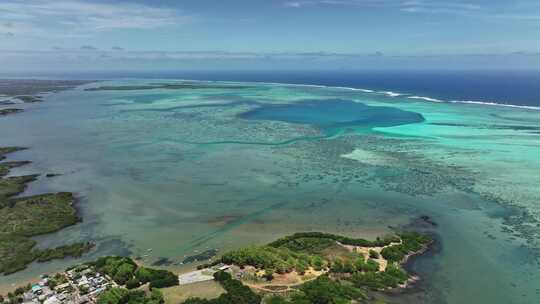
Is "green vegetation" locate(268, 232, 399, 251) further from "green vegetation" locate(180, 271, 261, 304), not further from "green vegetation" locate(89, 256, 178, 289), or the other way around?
"green vegetation" locate(89, 256, 178, 289)

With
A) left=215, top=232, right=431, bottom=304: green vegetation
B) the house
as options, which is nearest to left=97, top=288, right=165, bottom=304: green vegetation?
left=215, top=232, right=431, bottom=304: green vegetation

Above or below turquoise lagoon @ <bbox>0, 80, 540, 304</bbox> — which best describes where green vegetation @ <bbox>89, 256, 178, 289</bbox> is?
below

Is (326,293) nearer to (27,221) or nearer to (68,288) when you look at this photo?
(68,288)

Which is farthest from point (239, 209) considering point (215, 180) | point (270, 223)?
point (215, 180)

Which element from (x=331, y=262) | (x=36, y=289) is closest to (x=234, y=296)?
(x=331, y=262)

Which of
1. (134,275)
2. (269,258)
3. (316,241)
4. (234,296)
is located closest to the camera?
(234,296)

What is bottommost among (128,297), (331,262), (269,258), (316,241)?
(128,297)
